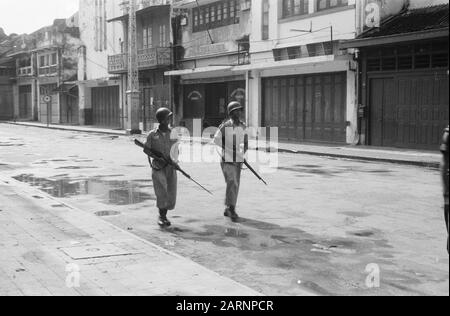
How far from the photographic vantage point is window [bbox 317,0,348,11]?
2276cm

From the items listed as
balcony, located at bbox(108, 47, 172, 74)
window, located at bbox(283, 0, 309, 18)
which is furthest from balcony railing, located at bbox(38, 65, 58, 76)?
window, located at bbox(283, 0, 309, 18)

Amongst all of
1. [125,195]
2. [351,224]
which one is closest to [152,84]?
[125,195]

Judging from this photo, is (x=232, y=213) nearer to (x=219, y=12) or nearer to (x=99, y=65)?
(x=219, y=12)

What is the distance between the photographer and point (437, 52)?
62.4 ft

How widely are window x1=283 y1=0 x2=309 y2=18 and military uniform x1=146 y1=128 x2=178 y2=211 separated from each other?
17698 millimetres

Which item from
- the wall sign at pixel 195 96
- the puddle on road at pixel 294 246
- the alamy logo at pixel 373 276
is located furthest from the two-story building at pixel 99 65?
the alamy logo at pixel 373 276


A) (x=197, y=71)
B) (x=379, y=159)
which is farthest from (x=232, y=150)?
(x=197, y=71)

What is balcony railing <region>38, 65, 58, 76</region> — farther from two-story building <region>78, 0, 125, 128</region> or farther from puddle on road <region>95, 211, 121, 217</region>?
puddle on road <region>95, 211, 121, 217</region>

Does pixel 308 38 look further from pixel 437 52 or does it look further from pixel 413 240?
pixel 413 240

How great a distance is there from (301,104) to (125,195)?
1586 centimetres

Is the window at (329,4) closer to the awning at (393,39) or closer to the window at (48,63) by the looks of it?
the awning at (393,39)

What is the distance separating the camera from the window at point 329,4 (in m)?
22.8

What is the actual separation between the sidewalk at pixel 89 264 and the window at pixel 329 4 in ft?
55.5

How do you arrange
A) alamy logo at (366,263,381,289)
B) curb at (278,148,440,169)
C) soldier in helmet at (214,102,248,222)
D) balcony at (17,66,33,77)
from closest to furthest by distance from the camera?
alamy logo at (366,263,381,289) → soldier in helmet at (214,102,248,222) → curb at (278,148,440,169) → balcony at (17,66,33,77)
